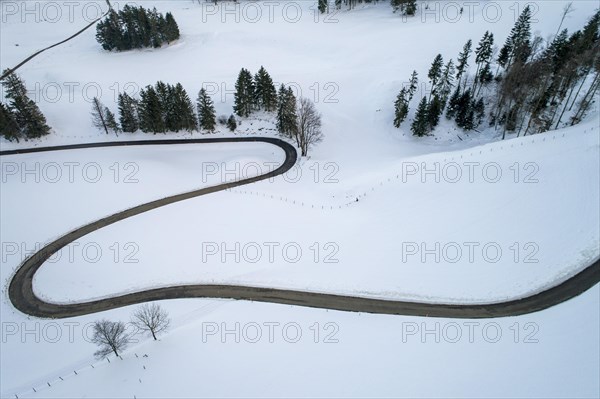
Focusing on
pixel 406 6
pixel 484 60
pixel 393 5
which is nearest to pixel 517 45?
pixel 484 60

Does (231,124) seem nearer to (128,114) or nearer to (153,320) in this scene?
(128,114)

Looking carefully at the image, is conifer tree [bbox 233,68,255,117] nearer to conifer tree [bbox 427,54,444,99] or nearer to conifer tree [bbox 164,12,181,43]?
conifer tree [bbox 427,54,444,99]

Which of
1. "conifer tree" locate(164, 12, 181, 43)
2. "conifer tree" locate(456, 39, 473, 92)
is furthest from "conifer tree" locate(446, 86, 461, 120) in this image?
"conifer tree" locate(164, 12, 181, 43)

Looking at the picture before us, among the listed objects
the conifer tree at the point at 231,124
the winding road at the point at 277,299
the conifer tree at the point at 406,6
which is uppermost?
the conifer tree at the point at 406,6

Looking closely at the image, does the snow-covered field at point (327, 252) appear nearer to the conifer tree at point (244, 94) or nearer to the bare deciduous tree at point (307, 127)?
the conifer tree at point (244, 94)

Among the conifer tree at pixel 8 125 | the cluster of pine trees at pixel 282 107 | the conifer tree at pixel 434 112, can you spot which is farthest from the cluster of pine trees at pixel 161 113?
the conifer tree at pixel 434 112
